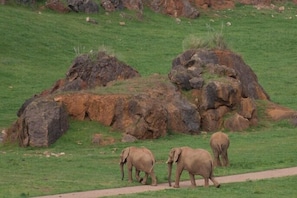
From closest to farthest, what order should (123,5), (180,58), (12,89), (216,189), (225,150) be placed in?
(216,189) → (225,150) → (180,58) → (12,89) → (123,5)

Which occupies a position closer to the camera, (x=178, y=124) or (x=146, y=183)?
(x=146, y=183)

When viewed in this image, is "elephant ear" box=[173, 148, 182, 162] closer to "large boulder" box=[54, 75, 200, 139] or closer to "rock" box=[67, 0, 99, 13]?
"large boulder" box=[54, 75, 200, 139]

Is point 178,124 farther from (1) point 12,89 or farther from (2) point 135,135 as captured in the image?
(1) point 12,89

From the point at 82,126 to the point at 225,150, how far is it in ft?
28.1

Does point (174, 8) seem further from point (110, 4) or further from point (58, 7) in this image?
point (58, 7)

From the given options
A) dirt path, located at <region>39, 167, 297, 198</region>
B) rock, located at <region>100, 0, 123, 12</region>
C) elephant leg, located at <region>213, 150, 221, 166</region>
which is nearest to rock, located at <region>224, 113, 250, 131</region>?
elephant leg, located at <region>213, 150, 221, 166</region>

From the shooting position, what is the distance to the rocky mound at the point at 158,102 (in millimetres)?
36531

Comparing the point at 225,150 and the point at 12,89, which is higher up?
the point at 225,150

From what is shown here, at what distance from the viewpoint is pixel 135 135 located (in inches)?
1441

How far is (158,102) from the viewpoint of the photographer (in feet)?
123

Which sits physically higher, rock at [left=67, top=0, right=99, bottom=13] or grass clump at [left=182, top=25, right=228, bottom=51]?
grass clump at [left=182, top=25, right=228, bottom=51]

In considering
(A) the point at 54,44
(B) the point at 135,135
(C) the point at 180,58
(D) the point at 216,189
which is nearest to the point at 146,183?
(D) the point at 216,189

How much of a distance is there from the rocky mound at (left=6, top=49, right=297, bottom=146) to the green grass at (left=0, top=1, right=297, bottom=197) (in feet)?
1.68

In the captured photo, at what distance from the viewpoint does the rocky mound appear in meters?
36.5
